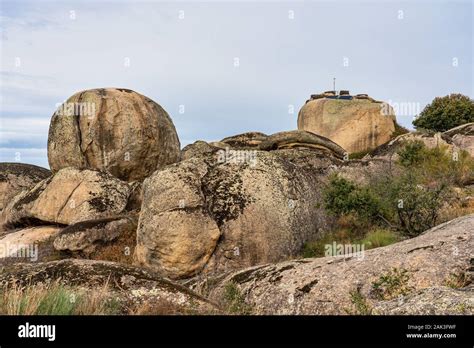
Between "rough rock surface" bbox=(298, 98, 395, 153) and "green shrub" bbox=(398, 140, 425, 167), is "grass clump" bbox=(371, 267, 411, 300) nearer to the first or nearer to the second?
"green shrub" bbox=(398, 140, 425, 167)

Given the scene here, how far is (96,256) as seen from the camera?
2011 centimetres

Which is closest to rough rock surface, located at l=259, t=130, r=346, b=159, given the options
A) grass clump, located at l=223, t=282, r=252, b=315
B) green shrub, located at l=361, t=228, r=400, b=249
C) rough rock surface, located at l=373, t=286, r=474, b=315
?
green shrub, located at l=361, t=228, r=400, b=249

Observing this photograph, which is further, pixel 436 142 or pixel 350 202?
pixel 436 142

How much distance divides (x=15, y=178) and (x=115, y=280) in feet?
78.4

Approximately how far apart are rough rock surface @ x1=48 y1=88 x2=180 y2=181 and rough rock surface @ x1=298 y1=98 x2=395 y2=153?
2653 cm

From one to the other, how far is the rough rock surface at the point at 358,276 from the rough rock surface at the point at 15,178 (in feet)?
71.0

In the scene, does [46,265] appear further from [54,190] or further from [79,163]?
[79,163]

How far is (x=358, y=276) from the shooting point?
1212cm

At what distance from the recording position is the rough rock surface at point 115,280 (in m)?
10.3

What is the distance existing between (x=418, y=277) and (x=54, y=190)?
17.4 meters

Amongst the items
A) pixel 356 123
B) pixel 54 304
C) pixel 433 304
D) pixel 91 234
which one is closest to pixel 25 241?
pixel 91 234

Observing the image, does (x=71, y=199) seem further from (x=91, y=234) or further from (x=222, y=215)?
(x=222, y=215)

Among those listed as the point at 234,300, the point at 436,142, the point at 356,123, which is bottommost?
the point at 234,300
